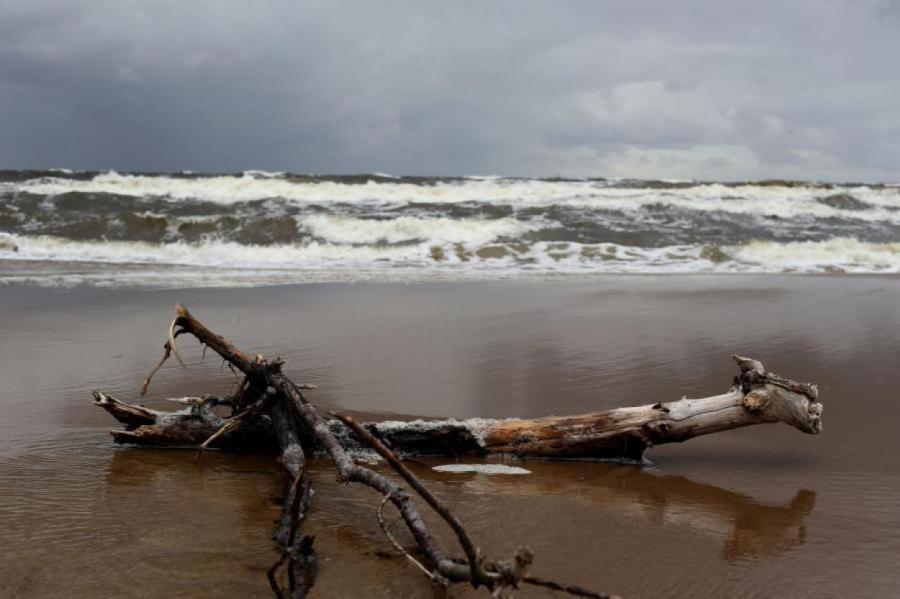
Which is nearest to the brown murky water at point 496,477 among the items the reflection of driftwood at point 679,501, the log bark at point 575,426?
the reflection of driftwood at point 679,501

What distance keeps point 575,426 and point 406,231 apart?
15.7m

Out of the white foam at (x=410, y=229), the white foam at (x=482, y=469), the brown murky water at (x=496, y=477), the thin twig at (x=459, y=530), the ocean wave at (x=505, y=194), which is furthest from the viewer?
the ocean wave at (x=505, y=194)

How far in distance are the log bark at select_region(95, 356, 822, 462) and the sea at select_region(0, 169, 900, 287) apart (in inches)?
303

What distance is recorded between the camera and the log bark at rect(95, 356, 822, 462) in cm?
356

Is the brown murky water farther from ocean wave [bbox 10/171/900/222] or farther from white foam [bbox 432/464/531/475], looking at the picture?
ocean wave [bbox 10/171/900/222]

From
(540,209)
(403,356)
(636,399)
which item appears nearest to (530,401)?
(636,399)

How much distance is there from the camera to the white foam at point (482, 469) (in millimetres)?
3668

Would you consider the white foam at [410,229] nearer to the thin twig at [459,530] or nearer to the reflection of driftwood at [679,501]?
the reflection of driftwood at [679,501]

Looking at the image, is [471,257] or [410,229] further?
[410,229]

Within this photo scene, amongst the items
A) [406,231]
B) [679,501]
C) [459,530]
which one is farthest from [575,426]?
[406,231]

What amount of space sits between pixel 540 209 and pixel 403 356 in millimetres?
17031

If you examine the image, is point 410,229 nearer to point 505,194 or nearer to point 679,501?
point 505,194

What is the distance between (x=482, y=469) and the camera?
3.70 m

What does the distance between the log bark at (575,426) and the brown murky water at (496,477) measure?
0.11 metres
